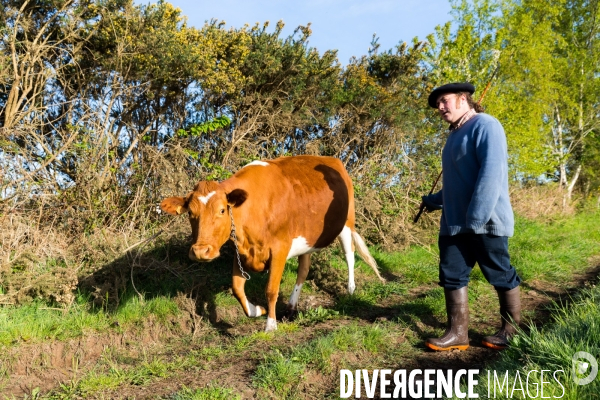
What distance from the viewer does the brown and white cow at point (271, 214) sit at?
4715 mm

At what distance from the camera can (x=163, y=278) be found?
6605 millimetres

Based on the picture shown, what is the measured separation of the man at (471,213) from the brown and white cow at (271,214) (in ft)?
5.87

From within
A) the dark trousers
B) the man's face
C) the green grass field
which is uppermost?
the man's face

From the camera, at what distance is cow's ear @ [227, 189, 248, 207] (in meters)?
4.80

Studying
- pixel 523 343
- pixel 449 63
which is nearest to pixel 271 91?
pixel 523 343

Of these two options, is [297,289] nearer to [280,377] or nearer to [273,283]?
[273,283]

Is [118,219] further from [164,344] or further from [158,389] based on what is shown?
[158,389]

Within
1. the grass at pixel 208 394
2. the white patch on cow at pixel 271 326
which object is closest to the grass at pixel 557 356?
the grass at pixel 208 394

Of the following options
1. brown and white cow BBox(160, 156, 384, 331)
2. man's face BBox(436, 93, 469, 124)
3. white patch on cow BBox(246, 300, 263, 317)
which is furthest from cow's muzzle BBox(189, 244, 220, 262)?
man's face BBox(436, 93, 469, 124)

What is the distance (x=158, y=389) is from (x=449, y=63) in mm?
15702

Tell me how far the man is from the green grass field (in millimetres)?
295

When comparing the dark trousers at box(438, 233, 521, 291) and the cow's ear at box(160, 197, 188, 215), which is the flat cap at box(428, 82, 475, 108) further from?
the cow's ear at box(160, 197, 188, 215)

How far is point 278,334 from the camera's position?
16.5ft

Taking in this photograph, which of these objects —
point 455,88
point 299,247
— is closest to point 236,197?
point 299,247
